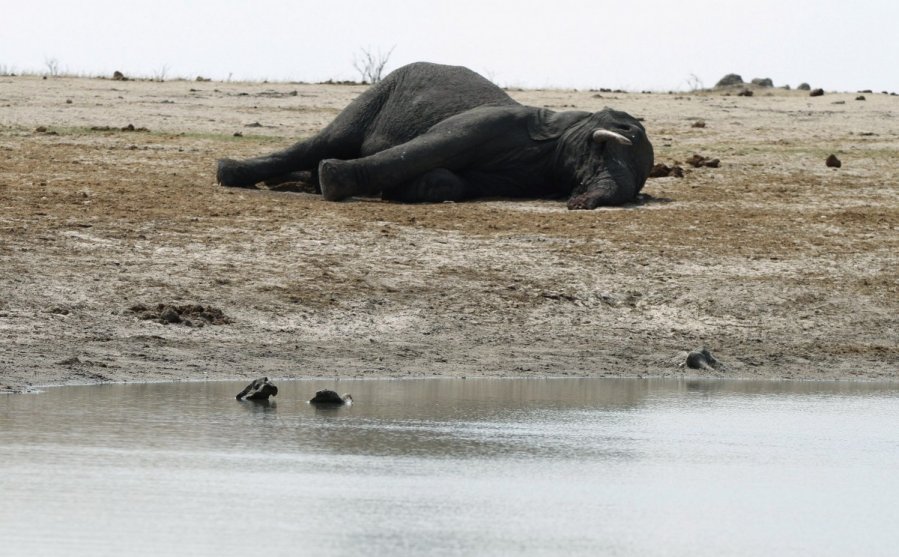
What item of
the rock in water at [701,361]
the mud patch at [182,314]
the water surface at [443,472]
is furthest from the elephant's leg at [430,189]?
the water surface at [443,472]

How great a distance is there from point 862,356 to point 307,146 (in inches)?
277

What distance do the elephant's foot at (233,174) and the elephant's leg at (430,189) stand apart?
1.45 m

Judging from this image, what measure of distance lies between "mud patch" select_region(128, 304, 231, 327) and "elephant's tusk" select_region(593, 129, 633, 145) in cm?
563

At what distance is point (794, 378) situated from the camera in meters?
10.9

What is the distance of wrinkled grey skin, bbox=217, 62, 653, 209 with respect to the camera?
50.9 ft

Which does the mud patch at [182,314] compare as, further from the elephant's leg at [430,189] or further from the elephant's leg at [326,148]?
the elephant's leg at [326,148]

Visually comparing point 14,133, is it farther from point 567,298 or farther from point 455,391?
point 455,391

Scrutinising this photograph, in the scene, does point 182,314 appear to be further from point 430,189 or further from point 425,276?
point 430,189

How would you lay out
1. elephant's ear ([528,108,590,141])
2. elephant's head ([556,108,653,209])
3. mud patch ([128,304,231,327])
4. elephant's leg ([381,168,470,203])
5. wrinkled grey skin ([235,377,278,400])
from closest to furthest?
1. wrinkled grey skin ([235,377,278,400])
2. mud patch ([128,304,231,327])
3. elephant's head ([556,108,653,209])
4. elephant's leg ([381,168,470,203])
5. elephant's ear ([528,108,590,141])

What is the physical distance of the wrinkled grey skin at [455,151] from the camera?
611 inches

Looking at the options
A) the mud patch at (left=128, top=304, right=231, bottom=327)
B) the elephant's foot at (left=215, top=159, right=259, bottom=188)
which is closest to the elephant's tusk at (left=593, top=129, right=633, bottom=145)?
the elephant's foot at (left=215, top=159, right=259, bottom=188)

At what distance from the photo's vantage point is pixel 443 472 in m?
6.90

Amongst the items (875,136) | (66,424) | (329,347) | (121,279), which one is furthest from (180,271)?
(875,136)

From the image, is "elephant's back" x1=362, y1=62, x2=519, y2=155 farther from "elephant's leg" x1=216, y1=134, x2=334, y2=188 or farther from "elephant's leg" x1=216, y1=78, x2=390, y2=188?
"elephant's leg" x1=216, y1=134, x2=334, y2=188
